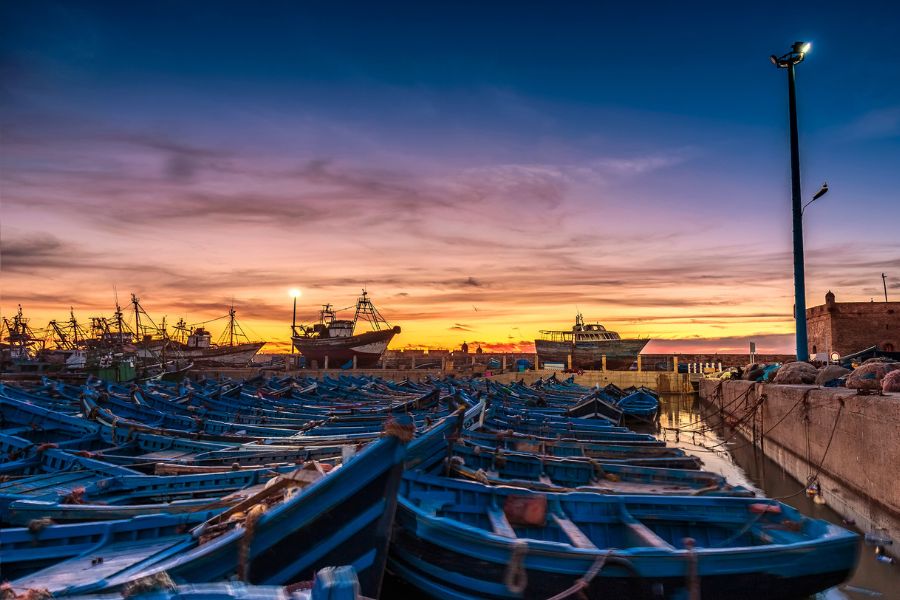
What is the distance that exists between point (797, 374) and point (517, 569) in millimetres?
18798

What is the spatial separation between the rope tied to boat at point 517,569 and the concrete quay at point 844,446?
8002mm

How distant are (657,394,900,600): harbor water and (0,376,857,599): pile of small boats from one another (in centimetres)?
254

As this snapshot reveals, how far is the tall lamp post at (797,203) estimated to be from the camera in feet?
85.8

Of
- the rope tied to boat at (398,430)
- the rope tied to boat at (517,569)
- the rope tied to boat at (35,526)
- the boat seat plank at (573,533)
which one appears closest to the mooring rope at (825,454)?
the boat seat plank at (573,533)

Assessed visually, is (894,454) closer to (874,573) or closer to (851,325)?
(874,573)

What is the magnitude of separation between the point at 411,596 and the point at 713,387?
34276 mm

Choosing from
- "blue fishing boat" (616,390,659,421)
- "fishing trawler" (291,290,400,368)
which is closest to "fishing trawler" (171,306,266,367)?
"fishing trawler" (291,290,400,368)

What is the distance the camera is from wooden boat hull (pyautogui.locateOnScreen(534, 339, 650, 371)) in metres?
63.7

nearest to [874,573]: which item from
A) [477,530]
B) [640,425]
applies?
[477,530]

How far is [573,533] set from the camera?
23.4ft

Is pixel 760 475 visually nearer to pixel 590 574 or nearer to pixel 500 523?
pixel 500 523

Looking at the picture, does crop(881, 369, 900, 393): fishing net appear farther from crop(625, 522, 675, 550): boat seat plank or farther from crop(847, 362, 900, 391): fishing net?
crop(625, 522, 675, 550): boat seat plank

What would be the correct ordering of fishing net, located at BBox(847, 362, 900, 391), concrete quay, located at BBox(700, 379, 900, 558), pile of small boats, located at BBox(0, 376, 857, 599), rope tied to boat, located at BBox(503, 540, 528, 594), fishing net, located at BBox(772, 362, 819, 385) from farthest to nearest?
fishing net, located at BBox(772, 362, 819, 385)
fishing net, located at BBox(847, 362, 900, 391)
concrete quay, located at BBox(700, 379, 900, 558)
rope tied to boat, located at BBox(503, 540, 528, 594)
pile of small boats, located at BBox(0, 376, 857, 599)

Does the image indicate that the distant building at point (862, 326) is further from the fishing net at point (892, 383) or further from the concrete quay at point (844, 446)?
the fishing net at point (892, 383)
